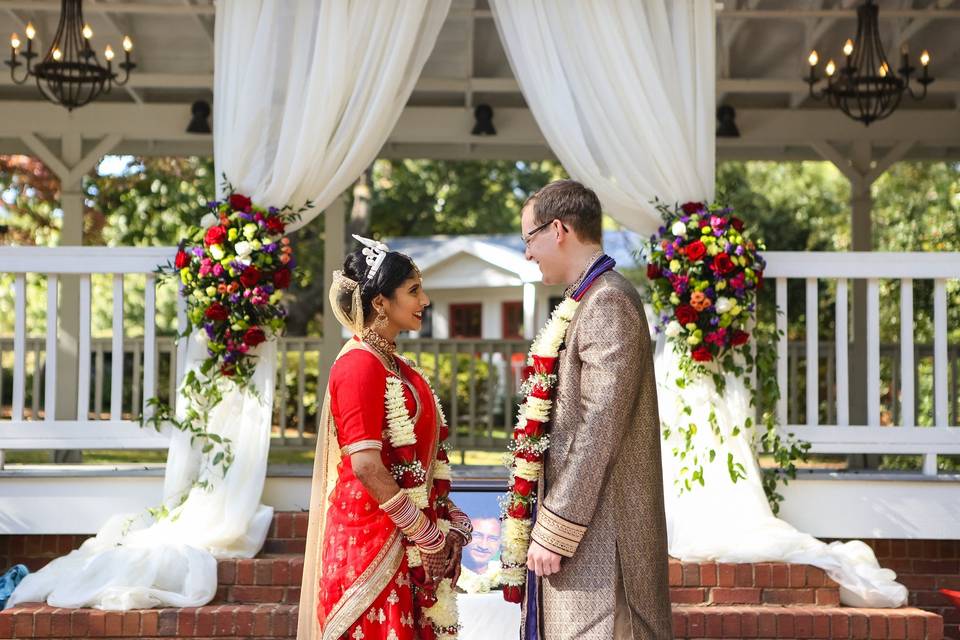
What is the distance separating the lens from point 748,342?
5.29 meters

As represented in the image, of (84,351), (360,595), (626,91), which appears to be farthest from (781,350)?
(84,351)

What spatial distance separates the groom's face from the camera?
3023 millimetres

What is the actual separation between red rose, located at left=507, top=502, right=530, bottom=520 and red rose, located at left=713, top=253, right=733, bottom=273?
89.5 inches

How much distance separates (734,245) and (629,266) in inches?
664

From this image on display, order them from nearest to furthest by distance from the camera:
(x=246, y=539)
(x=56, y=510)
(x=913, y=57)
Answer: (x=246, y=539)
(x=56, y=510)
(x=913, y=57)

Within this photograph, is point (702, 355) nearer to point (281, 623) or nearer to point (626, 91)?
point (626, 91)

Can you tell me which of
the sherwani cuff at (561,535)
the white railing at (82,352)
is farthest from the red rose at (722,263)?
the white railing at (82,352)

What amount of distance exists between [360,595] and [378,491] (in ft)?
0.98

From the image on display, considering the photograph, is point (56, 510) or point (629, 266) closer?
point (56, 510)

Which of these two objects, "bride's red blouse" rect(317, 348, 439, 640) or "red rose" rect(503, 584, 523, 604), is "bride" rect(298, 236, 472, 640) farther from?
"red rose" rect(503, 584, 523, 604)

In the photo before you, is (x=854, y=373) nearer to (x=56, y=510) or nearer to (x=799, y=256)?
(x=799, y=256)

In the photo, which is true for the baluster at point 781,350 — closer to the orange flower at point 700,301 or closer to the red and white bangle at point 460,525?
the orange flower at point 700,301

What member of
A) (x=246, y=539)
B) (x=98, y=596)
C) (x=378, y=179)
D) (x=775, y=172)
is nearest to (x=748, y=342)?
(x=246, y=539)

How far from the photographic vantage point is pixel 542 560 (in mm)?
2902
